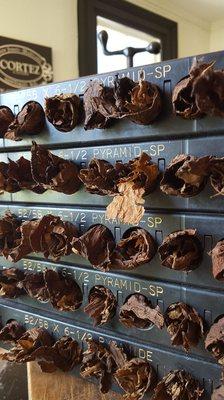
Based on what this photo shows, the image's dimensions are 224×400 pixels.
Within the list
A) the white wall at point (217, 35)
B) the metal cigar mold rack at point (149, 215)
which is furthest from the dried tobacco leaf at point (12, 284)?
the white wall at point (217, 35)

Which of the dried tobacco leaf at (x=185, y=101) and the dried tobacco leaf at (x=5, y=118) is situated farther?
the dried tobacco leaf at (x=5, y=118)

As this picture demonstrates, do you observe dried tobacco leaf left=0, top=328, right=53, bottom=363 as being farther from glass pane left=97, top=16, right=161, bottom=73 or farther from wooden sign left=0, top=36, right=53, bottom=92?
glass pane left=97, top=16, right=161, bottom=73

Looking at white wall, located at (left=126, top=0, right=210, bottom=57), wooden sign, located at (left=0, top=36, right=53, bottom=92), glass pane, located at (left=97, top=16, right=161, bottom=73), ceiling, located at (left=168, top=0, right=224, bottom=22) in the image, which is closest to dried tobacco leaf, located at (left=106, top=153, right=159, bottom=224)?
wooden sign, located at (left=0, top=36, right=53, bottom=92)

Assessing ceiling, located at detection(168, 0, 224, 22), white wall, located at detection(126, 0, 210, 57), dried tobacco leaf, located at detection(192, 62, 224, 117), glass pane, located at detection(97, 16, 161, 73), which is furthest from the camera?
ceiling, located at detection(168, 0, 224, 22)

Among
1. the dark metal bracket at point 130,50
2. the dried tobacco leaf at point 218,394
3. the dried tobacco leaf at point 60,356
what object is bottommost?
the dried tobacco leaf at point 60,356

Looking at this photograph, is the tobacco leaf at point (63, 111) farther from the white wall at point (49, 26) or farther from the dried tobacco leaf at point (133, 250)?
the white wall at point (49, 26)

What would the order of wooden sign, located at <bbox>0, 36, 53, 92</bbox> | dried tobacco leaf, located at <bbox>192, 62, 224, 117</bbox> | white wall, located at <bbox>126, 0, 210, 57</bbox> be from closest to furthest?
dried tobacco leaf, located at <bbox>192, 62, 224, 117</bbox> → wooden sign, located at <bbox>0, 36, 53, 92</bbox> → white wall, located at <bbox>126, 0, 210, 57</bbox>
